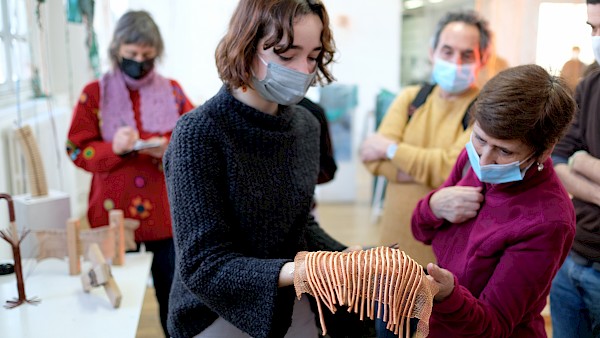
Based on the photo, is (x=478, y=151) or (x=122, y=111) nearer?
(x=478, y=151)

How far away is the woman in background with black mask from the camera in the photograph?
202cm

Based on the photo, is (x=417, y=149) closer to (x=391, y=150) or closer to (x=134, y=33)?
(x=391, y=150)

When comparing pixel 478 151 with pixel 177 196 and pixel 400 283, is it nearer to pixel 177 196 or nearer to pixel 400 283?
pixel 400 283

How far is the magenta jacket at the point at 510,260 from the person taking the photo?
3.42 ft

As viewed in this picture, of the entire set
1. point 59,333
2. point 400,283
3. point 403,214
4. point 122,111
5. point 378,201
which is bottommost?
point 378,201

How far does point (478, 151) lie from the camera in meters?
1.13

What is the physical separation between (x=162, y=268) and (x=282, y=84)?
118cm

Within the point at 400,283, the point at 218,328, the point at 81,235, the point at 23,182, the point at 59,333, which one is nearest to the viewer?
the point at 400,283

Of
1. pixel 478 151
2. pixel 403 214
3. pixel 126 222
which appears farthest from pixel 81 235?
pixel 478 151

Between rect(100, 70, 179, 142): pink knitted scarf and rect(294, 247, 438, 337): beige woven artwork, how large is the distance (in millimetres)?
1359

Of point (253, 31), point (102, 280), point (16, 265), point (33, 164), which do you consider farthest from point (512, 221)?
point (33, 164)

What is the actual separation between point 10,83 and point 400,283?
2.27 meters

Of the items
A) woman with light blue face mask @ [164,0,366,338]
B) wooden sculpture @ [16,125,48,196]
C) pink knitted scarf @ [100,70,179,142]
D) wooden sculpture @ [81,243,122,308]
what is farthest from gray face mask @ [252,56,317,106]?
wooden sculpture @ [16,125,48,196]

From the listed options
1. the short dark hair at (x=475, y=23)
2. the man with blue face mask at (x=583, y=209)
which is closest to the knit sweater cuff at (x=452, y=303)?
the man with blue face mask at (x=583, y=209)
